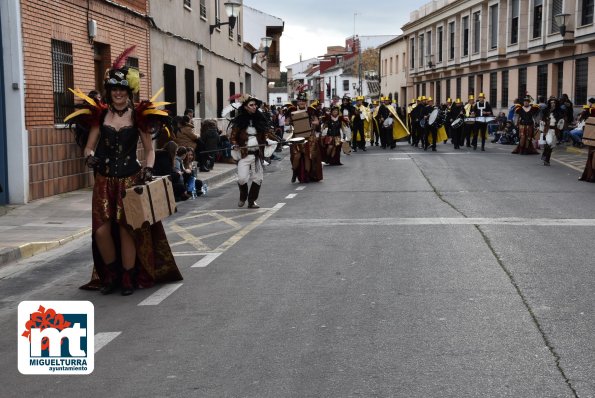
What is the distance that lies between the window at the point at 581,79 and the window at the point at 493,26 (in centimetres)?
1209

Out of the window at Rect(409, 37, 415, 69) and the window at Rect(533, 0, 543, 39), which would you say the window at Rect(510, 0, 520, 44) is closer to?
the window at Rect(533, 0, 543, 39)

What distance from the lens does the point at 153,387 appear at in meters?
4.35

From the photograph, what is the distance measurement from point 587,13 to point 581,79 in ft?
8.23

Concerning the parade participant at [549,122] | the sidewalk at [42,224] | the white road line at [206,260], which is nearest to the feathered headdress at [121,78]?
the white road line at [206,260]

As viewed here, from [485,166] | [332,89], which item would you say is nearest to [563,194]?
[485,166]

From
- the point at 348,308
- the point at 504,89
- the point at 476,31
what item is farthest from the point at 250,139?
the point at 476,31

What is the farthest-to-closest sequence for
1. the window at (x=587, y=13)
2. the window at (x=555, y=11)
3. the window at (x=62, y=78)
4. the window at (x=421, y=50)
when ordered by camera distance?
the window at (x=421, y=50) → the window at (x=555, y=11) → the window at (x=587, y=13) → the window at (x=62, y=78)

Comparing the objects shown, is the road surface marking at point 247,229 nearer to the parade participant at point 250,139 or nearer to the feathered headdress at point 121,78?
the parade participant at point 250,139

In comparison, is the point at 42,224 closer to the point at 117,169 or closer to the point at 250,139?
the point at 250,139

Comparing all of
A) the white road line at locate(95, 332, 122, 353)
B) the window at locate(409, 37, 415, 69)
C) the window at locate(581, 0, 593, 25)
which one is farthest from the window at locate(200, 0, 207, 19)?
the window at locate(409, 37, 415, 69)

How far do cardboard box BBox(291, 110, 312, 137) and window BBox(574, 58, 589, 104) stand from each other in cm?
1721

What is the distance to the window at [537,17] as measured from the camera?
3688 cm

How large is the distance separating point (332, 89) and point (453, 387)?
119442mm

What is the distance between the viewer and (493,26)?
44438 mm
